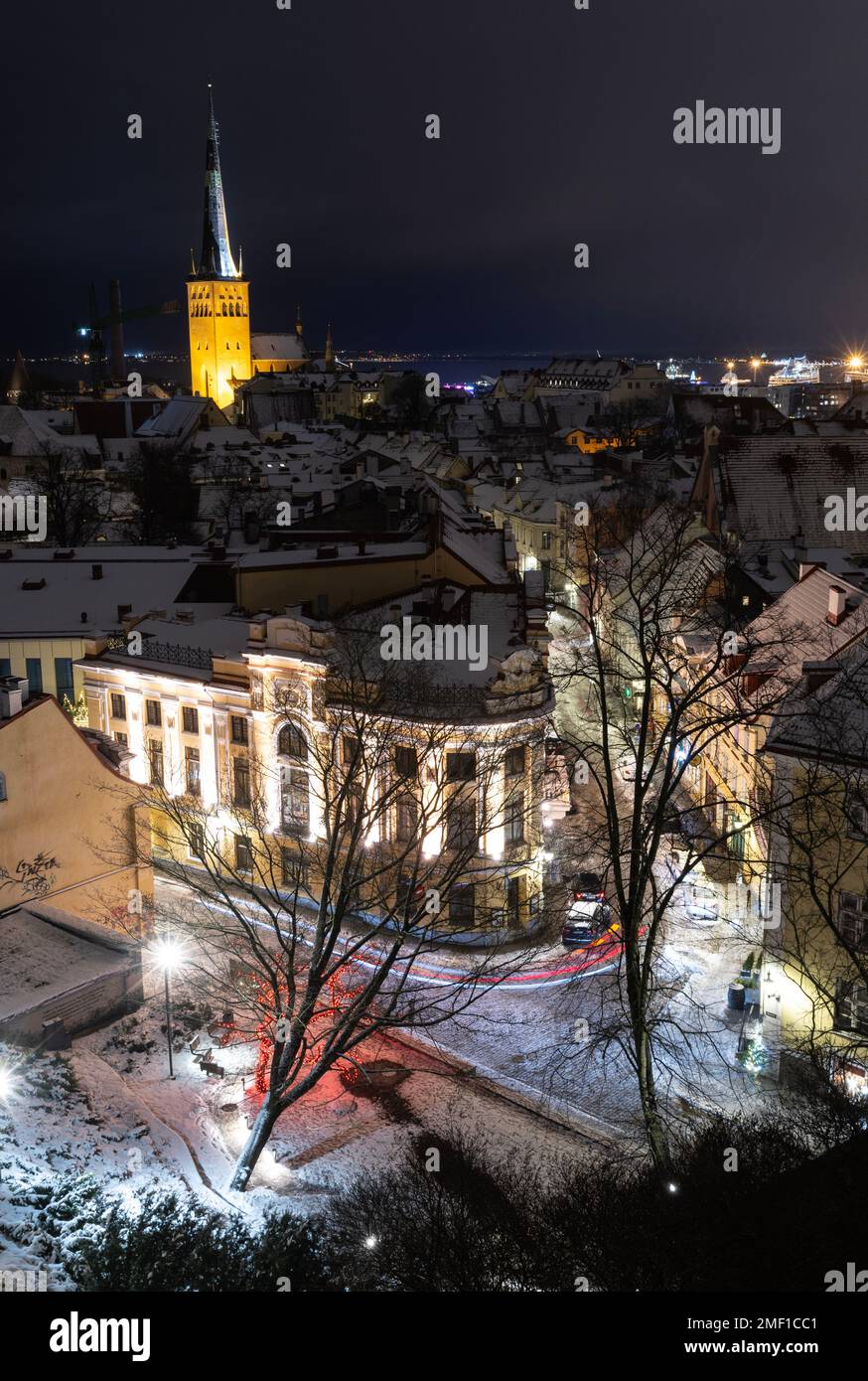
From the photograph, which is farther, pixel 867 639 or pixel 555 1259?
pixel 867 639

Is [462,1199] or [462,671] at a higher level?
[462,671]

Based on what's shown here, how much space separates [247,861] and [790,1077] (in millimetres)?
15978

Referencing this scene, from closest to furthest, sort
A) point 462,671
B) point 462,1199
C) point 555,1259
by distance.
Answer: point 555,1259
point 462,1199
point 462,671

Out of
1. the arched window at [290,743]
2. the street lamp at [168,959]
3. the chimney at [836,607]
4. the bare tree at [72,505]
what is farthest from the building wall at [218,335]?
the street lamp at [168,959]

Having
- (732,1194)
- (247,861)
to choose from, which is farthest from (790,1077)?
(247,861)

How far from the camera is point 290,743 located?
29875 mm

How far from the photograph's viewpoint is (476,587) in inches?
1256

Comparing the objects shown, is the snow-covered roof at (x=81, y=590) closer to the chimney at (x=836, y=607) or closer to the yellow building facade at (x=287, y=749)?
the yellow building facade at (x=287, y=749)

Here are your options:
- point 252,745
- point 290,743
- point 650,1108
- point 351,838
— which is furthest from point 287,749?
point 650,1108

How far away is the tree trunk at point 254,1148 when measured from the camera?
18.4 m

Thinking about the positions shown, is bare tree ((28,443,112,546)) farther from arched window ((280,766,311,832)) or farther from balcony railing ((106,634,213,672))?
arched window ((280,766,311,832))

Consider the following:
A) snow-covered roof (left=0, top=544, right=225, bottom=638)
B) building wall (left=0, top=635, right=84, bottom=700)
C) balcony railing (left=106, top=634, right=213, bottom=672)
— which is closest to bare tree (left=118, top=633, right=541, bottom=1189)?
balcony railing (left=106, top=634, right=213, bottom=672)

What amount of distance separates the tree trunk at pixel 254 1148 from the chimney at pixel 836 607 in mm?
15619
